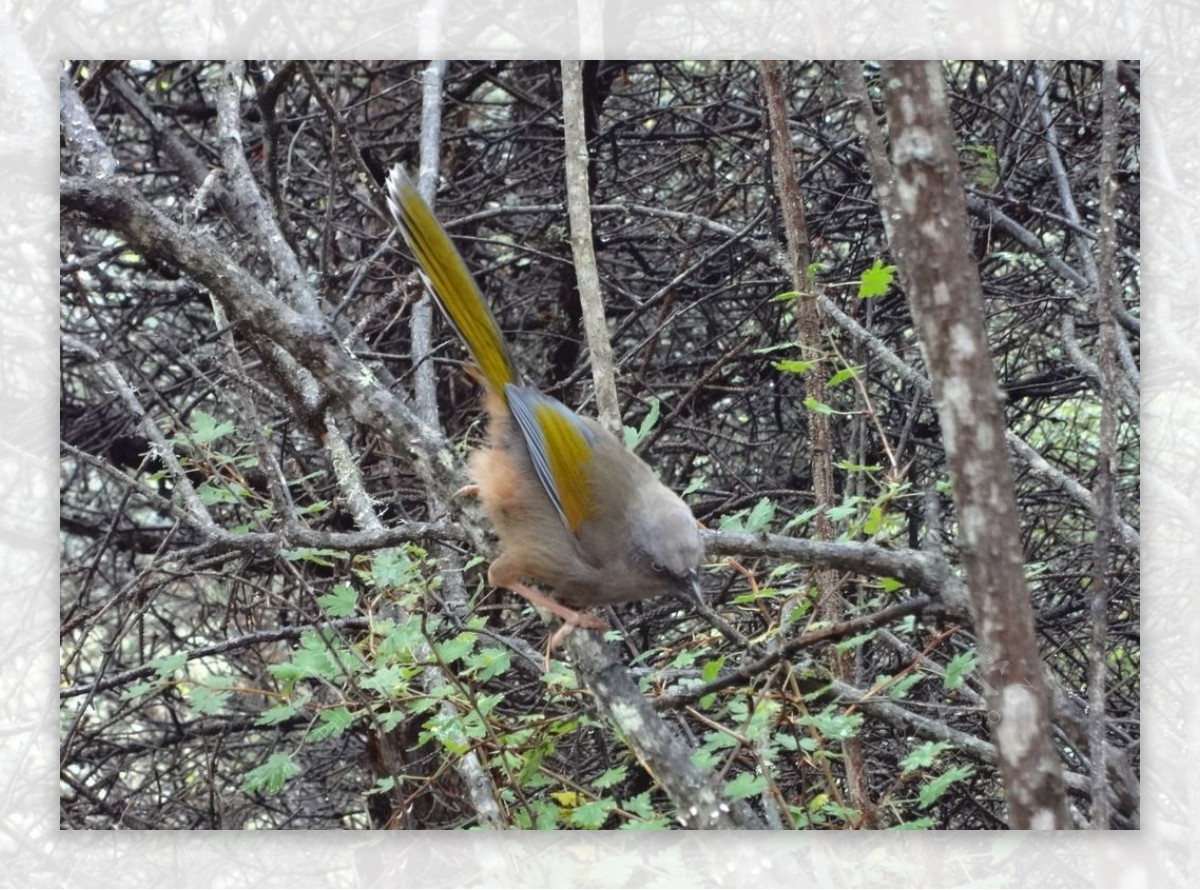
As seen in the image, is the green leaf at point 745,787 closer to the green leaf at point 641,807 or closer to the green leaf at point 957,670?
the green leaf at point 641,807

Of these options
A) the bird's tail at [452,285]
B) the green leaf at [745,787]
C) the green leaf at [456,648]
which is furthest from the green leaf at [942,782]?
the bird's tail at [452,285]

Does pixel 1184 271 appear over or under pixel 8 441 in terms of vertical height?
over

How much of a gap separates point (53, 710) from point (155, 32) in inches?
71.8

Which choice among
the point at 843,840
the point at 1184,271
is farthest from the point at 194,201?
the point at 1184,271

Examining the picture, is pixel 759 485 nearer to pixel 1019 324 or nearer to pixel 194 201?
pixel 1019 324

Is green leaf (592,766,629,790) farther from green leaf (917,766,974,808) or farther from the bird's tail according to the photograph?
the bird's tail

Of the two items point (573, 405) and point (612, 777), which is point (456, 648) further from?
point (573, 405)

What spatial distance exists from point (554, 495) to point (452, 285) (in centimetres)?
54

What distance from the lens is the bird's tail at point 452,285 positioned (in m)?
2.81

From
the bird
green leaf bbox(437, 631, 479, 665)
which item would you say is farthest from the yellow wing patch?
green leaf bbox(437, 631, 479, 665)

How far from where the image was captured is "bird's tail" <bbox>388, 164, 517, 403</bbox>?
9.23 feet

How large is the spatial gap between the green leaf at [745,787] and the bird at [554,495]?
1.43 ft

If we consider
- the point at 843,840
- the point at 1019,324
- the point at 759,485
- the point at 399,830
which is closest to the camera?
the point at 843,840

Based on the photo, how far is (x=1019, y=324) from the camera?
3.34m
